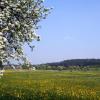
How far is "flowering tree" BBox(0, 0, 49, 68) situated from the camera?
92.0 ft

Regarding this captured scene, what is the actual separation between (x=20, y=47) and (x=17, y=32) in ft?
3.58

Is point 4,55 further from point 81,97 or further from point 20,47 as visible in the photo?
point 81,97

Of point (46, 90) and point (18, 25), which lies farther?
point (46, 90)

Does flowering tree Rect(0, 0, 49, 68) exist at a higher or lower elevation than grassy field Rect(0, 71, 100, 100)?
higher

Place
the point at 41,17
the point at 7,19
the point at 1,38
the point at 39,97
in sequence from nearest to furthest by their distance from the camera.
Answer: the point at 1,38 → the point at 7,19 → the point at 41,17 → the point at 39,97

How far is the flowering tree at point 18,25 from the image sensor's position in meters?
28.0

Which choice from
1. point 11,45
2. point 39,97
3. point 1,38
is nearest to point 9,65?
point 11,45

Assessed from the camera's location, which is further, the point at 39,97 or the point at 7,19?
the point at 39,97

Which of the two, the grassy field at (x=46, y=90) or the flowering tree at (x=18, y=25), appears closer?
the flowering tree at (x=18, y=25)

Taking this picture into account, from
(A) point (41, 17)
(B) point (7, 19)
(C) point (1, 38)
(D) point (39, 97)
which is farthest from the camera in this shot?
(D) point (39, 97)

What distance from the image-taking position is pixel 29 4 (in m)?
29.4

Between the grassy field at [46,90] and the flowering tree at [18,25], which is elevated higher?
the flowering tree at [18,25]

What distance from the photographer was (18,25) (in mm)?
28922

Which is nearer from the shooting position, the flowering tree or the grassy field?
the flowering tree
